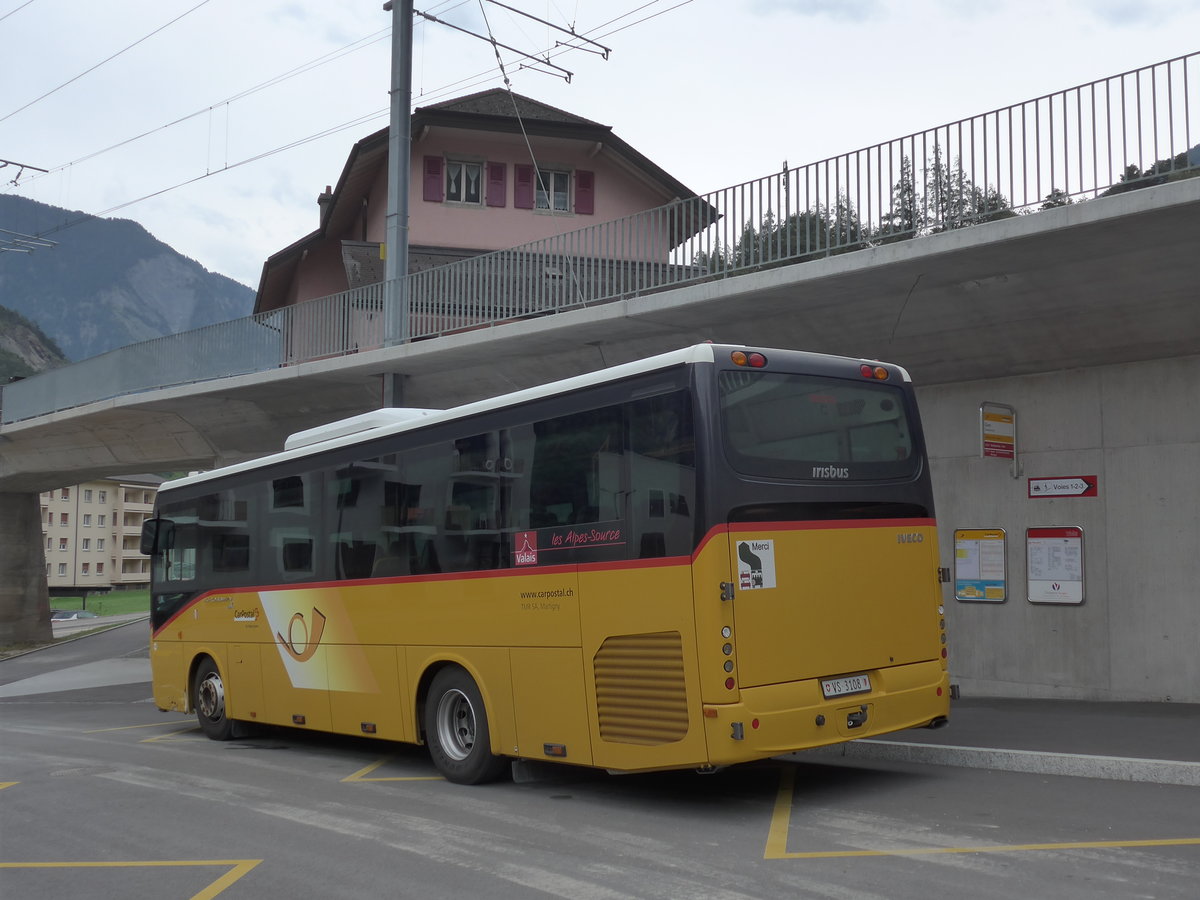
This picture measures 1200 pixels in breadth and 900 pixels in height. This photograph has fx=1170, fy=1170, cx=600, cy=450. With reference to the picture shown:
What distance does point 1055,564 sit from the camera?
13312 millimetres

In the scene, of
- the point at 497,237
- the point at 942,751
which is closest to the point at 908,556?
the point at 942,751

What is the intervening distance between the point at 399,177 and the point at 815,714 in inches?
575

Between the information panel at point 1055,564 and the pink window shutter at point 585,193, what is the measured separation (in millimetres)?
22827

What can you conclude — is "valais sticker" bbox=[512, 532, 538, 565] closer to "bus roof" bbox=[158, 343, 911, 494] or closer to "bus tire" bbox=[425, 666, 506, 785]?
"bus roof" bbox=[158, 343, 911, 494]

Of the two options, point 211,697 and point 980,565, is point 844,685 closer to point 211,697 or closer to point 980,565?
point 980,565

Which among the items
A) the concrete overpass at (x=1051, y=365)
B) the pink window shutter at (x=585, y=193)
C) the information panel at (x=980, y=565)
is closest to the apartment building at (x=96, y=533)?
the pink window shutter at (x=585, y=193)

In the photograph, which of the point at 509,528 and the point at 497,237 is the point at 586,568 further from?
the point at 497,237

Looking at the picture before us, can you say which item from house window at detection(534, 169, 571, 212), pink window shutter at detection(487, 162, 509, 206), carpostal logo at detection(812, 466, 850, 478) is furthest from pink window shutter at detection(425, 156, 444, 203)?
carpostal logo at detection(812, 466, 850, 478)

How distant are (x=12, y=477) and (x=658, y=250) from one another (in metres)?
27.9

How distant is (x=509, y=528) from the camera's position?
8.93 meters

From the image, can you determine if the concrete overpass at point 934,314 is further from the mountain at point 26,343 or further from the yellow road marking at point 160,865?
the mountain at point 26,343

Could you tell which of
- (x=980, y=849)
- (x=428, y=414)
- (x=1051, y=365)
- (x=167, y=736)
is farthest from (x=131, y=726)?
(x=980, y=849)

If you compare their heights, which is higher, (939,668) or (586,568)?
(586,568)

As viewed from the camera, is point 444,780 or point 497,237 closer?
point 444,780
